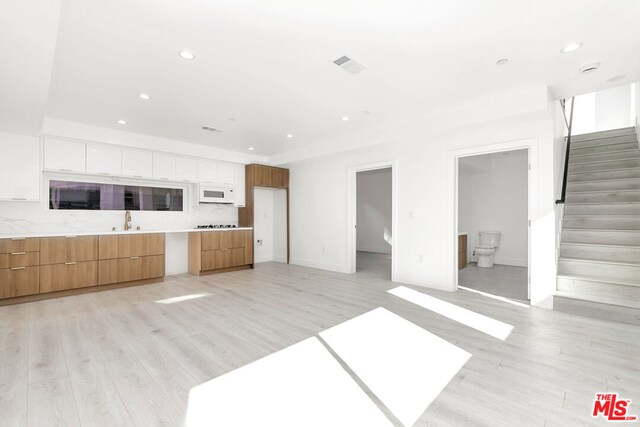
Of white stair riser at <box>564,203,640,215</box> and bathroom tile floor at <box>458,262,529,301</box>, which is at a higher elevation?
white stair riser at <box>564,203,640,215</box>

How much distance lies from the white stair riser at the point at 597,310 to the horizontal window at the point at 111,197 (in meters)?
6.40

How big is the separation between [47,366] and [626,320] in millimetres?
5418

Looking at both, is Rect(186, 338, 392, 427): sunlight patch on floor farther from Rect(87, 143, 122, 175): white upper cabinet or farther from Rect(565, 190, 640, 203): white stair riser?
Rect(565, 190, 640, 203): white stair riser

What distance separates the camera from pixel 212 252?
230 inches

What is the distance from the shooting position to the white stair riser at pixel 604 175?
454 centimetres

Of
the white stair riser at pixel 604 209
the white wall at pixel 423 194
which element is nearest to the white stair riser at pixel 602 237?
the white stair riser at pixel 604 209

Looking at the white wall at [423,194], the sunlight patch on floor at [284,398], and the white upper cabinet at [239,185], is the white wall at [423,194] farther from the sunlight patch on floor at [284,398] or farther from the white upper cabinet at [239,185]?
the sunlight patch on floor at [284,398]

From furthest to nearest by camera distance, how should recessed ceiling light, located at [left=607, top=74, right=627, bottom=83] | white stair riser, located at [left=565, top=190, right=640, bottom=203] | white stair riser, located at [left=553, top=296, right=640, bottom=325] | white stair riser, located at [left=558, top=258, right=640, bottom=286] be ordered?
white stair riser, located at [left=565, top=190, right=640, bottom=203], white stair riser, located at [left=558, top=258, right=640, bottom=286], recessed ceiling light, located at [left=607, top=74, right=627, bottom=83], white stair riser, located at [left=553, top=296, right=640, bottom=325]


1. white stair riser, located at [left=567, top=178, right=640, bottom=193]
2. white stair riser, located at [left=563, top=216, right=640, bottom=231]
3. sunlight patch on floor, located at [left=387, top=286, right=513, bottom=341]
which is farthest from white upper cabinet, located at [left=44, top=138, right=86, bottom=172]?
white stair riser, located at [left=567, top=178, right=640, bottom=193]

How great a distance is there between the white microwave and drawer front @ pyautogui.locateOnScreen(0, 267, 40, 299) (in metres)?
2.75

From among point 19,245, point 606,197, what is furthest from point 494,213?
point 19,245

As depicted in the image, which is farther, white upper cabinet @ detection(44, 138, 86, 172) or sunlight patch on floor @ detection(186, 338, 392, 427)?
white upper cabinet @ detection(44, 138, 86, 172)

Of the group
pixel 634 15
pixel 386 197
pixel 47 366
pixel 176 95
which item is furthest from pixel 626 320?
pixel 386 197

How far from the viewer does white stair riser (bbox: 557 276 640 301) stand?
10.8 feet
